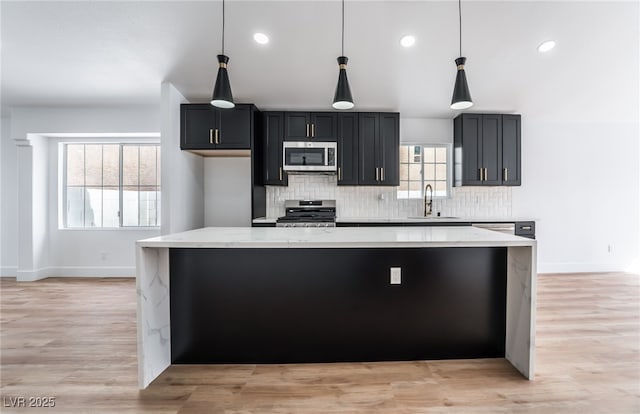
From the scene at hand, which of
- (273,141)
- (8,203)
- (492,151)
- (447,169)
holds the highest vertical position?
(273,141)

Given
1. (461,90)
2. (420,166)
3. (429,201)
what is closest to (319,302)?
(461,90)

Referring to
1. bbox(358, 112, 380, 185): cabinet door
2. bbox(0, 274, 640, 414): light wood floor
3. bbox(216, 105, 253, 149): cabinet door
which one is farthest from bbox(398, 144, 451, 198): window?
bbox(0, 274, 640, 414): light wood floor

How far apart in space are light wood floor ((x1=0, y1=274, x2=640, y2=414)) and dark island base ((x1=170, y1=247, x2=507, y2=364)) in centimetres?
11

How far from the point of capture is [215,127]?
3.89 meters

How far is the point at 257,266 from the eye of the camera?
2088 millimetres

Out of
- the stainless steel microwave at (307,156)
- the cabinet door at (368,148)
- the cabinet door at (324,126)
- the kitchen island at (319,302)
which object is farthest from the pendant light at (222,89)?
the cabinet door at (368,148)

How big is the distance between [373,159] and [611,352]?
3002 millimetres

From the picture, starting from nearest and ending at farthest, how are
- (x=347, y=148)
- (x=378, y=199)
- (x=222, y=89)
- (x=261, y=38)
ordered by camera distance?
(x=222, y=89) → (x=261, y=38) → (x=347, y=148) → (x=378, y=199)

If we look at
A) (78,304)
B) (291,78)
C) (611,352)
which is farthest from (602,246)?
(78,304)

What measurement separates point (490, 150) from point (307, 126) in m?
2.63

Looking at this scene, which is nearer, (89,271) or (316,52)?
(316,52)

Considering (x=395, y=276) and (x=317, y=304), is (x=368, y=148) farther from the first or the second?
(x=317, y=304)

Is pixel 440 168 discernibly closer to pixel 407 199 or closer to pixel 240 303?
pixel 407 199

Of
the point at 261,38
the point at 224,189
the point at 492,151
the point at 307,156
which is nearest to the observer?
the point at 261,38
